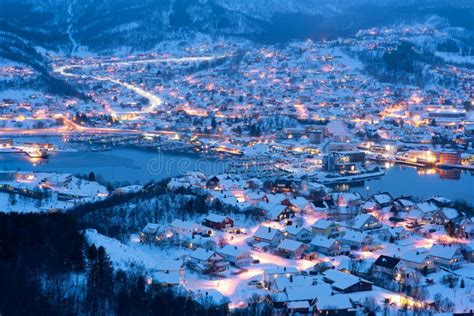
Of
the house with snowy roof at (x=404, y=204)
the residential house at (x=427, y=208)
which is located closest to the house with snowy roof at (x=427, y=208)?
the residential house at (x=427, y=208)

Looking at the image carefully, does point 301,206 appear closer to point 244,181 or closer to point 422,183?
point 244,181

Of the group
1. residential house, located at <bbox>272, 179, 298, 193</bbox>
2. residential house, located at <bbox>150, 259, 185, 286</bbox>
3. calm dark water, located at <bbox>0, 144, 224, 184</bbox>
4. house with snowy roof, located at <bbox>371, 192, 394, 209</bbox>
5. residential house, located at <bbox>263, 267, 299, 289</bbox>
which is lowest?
calm dark water, located at <bbox>0, 144, 224, 184</bbox>

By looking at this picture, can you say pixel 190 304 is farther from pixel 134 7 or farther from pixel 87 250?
pixel 134 7

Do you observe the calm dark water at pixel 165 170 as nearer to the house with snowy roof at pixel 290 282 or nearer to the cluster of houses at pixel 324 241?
the cluster of houses at pixel 324 241

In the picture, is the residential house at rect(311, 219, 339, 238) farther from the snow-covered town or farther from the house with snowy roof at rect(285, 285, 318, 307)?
the house with snowy roof at rect(285, 285, 318, 307)

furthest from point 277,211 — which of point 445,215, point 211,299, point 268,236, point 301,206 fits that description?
point 211,299
